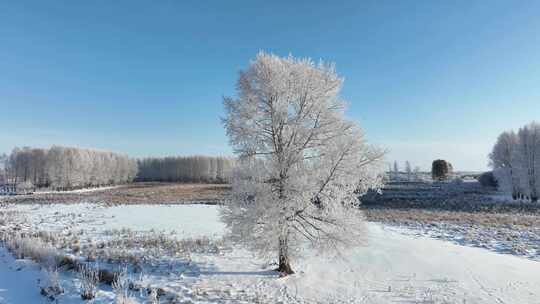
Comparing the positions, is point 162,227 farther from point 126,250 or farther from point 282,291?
point 282,291

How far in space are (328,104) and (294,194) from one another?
9.76 ft

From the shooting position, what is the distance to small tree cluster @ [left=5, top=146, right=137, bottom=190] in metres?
80.2

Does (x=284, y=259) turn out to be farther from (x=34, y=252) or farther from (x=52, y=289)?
(x=34, y=252)

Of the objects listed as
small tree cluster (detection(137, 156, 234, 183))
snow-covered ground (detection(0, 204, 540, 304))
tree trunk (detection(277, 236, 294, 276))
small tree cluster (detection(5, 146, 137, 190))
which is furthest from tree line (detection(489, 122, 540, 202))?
small tree cluster (detection(137, 156, 234, 183))

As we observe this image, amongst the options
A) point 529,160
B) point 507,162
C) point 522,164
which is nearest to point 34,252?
point 522,164

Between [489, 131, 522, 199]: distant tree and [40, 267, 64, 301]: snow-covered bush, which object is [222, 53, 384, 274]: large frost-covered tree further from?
[489, 131, 522, 199]: distant tree

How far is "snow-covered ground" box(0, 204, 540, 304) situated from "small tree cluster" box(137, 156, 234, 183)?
381 ft

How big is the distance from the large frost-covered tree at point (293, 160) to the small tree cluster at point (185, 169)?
386ft

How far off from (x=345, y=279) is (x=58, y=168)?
3617 inches

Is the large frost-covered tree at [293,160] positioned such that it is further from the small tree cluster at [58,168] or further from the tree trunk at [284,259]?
the small tree cluster at [58,168]

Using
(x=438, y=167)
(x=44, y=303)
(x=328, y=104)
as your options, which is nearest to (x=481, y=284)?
(x=328, y=104)

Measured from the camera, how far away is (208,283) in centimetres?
857

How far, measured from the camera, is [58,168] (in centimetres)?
7962

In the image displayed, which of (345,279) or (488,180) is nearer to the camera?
(345,279)
